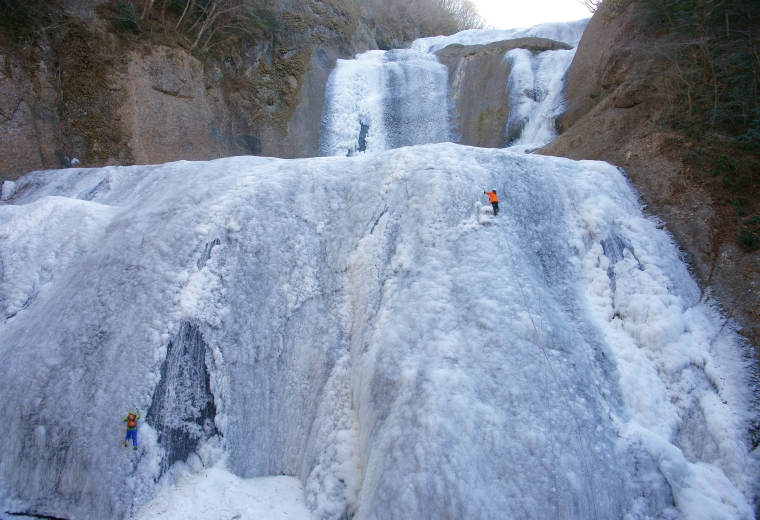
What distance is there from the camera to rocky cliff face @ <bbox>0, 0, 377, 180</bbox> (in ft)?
29.6

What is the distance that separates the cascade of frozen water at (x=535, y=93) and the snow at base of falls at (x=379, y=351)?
563 cm

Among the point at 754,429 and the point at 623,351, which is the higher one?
the point at 623,351

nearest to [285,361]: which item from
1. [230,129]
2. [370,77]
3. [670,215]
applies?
[670,215]

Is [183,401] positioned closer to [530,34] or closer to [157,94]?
[157,94]

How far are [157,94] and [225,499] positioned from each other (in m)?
10.3

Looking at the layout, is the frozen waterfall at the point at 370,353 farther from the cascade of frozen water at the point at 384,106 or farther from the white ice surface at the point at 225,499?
the cascade of frozen water at the point at 384,106

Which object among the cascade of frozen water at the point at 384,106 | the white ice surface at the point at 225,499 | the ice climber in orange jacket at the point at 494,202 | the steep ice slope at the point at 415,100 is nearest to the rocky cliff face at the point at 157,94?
the cascade of frozen water at the point at 384,106

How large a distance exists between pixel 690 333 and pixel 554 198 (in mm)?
Result: 2218

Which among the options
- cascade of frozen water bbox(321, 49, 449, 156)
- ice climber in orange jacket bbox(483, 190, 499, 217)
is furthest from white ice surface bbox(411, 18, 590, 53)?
ice climber in orange jacket bbox(483, 190, 499, 217)

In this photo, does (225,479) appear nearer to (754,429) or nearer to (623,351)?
(623,351)

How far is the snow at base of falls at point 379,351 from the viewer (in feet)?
11.7

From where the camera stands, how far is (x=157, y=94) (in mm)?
10766

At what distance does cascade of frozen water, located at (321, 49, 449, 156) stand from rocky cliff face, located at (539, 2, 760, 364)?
409 centimetres

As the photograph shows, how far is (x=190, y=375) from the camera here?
4340 millimetres
